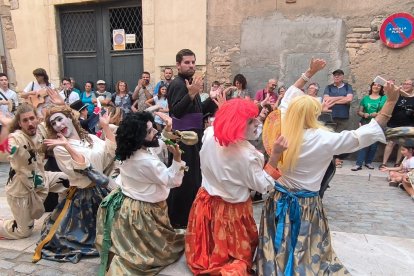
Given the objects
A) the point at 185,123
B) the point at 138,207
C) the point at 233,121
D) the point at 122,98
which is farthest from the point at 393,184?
the point at 122,98

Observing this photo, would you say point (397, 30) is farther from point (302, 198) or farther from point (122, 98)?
point (122, 98)

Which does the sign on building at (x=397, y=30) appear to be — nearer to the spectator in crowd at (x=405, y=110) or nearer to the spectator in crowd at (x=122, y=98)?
the spectator in crowd at (x=405, y=110)

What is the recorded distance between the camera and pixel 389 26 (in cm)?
654

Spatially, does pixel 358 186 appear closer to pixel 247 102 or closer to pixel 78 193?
pixel 247 102

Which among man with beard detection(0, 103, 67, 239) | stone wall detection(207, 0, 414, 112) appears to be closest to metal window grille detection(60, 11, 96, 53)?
stone wall detection(207, 0, 414, 112)

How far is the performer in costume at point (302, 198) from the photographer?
2303mm

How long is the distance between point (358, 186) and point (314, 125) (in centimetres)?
366

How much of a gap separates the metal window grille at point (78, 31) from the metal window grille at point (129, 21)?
2.12ft

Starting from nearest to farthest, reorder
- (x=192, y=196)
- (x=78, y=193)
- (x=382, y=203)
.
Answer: (x=78, y=193), (x=192, y=196), (x=382, y=203)

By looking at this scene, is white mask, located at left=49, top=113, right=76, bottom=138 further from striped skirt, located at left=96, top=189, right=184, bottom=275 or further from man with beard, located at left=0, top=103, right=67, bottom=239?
striped skirt, located at left=96, top=189, right=184, bottom=275

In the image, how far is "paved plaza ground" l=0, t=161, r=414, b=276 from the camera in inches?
114

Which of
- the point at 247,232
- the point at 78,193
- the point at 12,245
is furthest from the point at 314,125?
the point at 12,245

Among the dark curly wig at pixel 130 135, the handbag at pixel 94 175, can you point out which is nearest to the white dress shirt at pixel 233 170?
the dark curly wig at pixel 130 135

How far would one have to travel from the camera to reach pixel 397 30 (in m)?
6.50
